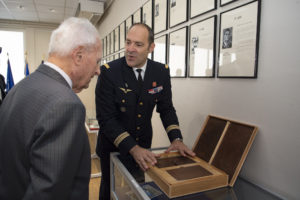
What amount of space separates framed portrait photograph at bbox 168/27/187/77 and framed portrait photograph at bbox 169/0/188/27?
0.08m

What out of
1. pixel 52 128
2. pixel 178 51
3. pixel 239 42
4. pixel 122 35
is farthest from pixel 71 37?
pixel 122 35

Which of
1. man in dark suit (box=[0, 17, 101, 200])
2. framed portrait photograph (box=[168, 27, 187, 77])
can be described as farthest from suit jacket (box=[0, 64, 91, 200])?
framed portrait photograph (box=[168, 27, 187, 77])

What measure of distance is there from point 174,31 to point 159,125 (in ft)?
3.32

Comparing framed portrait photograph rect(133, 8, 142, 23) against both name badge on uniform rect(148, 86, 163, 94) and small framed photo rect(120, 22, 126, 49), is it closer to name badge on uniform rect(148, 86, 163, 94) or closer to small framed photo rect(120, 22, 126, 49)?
small framed photo rect(120, 22, 126, 49)

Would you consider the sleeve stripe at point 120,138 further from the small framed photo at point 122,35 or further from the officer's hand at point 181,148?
the small framed photo at point 122,35

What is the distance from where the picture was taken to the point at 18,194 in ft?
2.46

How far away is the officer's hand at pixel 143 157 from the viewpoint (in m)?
1.12

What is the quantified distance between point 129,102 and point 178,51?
76cm

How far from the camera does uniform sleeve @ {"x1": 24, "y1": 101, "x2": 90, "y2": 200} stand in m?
0.63

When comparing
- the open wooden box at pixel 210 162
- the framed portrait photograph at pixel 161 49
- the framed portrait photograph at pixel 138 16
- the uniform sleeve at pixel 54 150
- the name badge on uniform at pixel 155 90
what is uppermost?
the framed portrait photograph at pixel 138 16

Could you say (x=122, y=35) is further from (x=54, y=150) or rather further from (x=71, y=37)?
(x=54, y=150)

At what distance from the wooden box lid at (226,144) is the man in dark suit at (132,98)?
6.0 inches

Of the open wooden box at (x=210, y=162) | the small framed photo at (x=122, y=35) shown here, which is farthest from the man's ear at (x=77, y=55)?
the small framed photo at (x=122, y=35)

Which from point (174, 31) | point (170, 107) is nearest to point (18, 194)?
point (170, 107)
